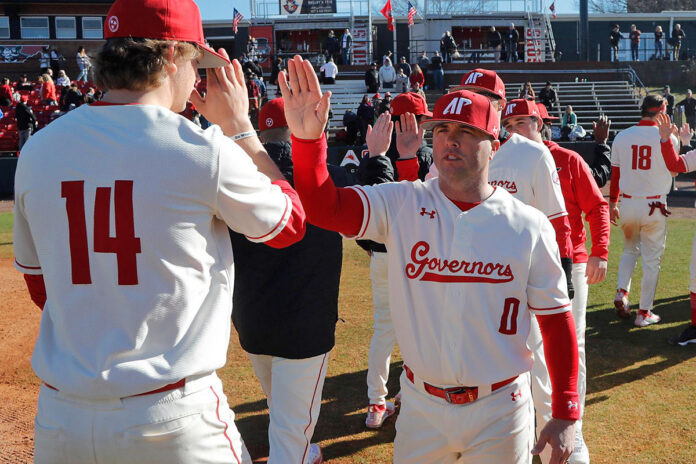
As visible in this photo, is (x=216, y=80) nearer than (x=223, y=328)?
No

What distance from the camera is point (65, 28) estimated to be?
125 ft

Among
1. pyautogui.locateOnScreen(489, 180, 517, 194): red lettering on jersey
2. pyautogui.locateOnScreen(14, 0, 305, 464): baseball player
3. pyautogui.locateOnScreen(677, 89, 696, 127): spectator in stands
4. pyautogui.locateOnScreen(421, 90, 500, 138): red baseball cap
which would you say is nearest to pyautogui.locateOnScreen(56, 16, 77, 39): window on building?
pyautogui.locateOnScreen(677, 89, 696, 127): spectator in stands

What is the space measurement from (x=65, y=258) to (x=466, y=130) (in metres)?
1.78

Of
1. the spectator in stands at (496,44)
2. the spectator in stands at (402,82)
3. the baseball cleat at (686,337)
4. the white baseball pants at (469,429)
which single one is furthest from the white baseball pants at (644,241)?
the spectator in stands at (496,44)

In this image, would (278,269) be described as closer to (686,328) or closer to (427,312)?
(427,312)

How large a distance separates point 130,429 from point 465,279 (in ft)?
4.89

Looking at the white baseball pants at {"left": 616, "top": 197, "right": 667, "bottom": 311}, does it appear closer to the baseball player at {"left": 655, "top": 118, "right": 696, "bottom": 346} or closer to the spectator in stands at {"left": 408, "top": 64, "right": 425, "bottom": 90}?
the baseball player at {"left": 655, "top": 118, "right": 696, "bottom": 346}

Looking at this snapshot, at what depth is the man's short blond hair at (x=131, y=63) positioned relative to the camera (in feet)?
7.34

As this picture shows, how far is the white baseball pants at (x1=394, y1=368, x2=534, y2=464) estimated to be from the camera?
2959 mm

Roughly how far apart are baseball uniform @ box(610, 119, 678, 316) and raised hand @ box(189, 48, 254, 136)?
21.5 ft

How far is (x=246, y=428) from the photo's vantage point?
5461 mm

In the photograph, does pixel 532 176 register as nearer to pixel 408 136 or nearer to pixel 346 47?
pixel 408 136

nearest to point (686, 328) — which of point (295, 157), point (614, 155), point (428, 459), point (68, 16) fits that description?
point (614, 155)

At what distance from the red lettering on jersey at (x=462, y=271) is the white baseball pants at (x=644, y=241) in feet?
18.2
